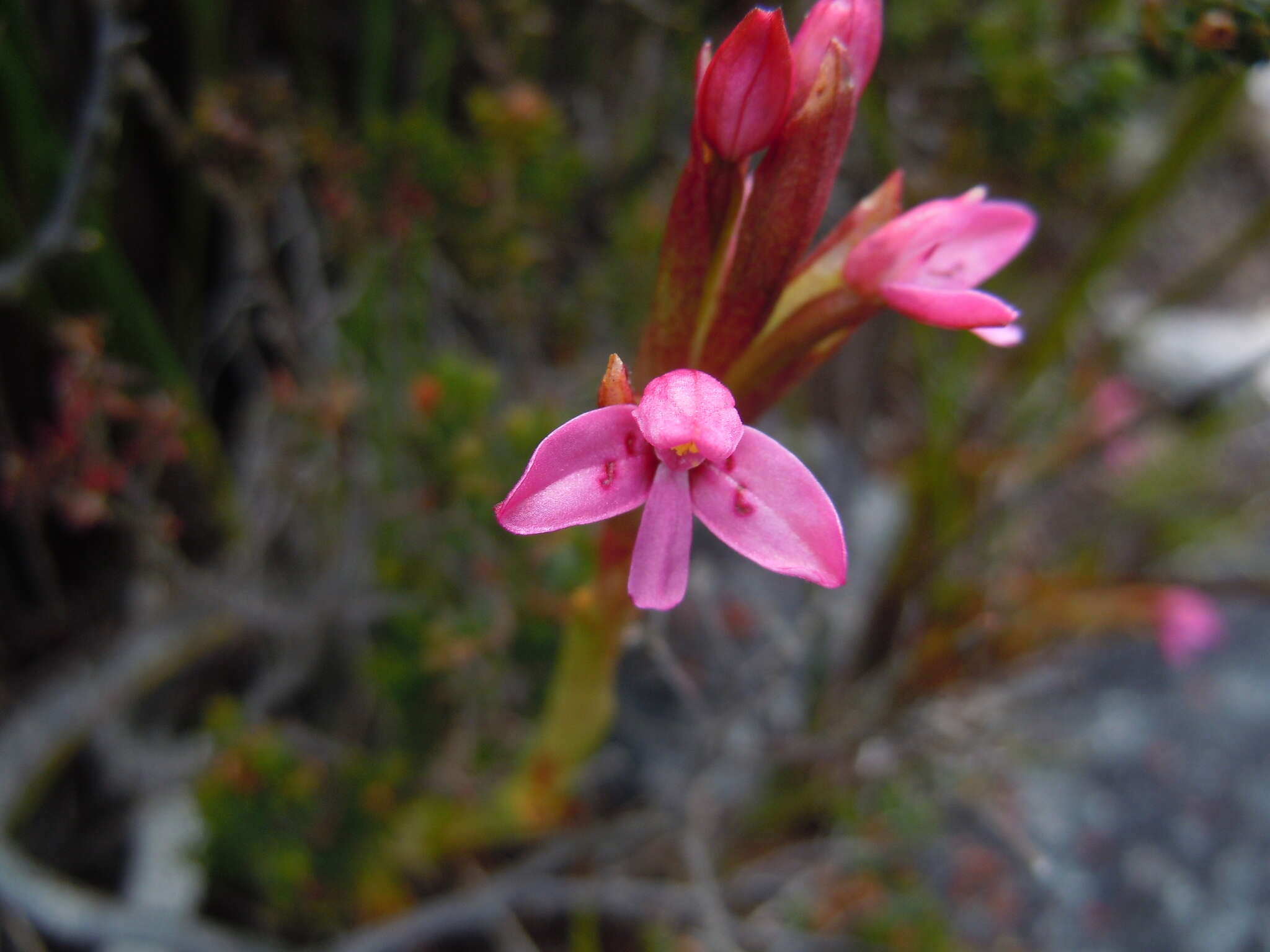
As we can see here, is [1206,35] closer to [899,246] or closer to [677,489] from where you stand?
[899,246]

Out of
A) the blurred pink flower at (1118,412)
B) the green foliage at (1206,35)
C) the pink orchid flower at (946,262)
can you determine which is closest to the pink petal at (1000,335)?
the pink orchid flower at (946,262)

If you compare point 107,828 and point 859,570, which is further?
point 859,570

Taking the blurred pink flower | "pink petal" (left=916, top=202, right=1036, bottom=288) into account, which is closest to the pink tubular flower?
the blurred pink flower

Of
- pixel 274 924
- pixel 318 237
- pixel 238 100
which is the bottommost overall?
pixel 274 924

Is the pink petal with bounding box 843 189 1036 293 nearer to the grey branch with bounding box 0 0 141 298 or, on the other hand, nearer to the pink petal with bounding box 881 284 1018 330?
the pink petal with bounding box 881 284 1018 330

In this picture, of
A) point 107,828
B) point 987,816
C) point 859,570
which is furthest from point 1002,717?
point 107,828

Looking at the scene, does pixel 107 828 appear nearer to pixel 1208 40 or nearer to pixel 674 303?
pixel 674 303

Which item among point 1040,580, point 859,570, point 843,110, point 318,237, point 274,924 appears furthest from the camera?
point 859,570
